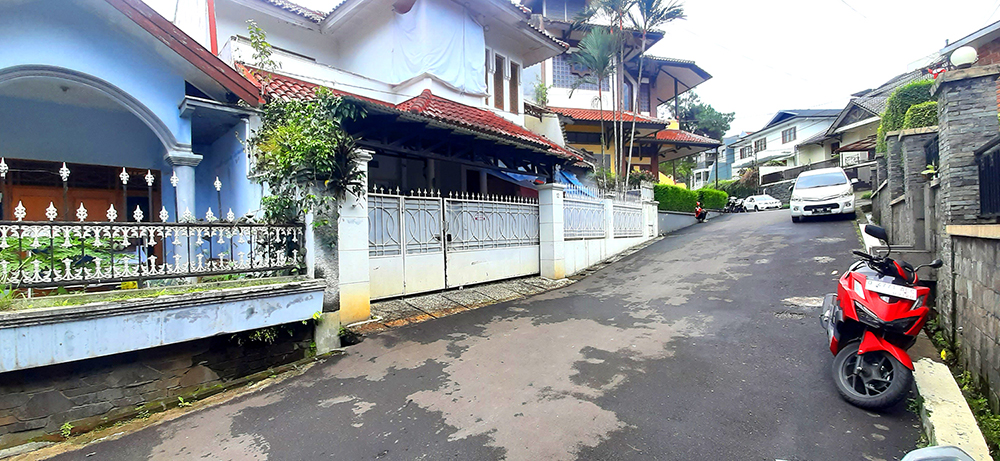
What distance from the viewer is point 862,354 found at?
3.46 m

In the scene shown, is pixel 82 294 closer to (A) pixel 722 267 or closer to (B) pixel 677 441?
(B) pixel 677 441

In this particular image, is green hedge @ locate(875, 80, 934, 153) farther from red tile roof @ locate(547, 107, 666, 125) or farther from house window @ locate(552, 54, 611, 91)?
house window @ locate(552, 54, 611, 91)

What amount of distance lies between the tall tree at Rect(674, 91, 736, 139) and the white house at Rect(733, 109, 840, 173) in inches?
157

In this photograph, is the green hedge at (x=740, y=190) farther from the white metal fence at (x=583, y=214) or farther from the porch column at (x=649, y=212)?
the white metal fence at (x=583, y=214)

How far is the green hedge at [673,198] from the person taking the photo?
16500mm

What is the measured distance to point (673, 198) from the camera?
17.0 meters

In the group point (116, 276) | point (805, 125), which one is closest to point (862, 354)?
point (116, 276)

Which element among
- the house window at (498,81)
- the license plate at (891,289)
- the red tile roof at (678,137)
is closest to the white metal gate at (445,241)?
the house window at (498,81)

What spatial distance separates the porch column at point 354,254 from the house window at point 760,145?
41482 mm

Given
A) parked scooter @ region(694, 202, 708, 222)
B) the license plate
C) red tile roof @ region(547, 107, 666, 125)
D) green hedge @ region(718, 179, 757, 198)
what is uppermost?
red tile roof @ region(547, 107, 666, 125)

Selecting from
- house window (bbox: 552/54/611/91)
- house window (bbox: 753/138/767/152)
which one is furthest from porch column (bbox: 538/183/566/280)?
house window (bbox: 753/138/767/152)

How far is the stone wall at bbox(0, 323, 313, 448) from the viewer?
135 inches

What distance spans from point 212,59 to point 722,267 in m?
9.99

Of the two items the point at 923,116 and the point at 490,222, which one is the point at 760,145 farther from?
the point at 490,222
